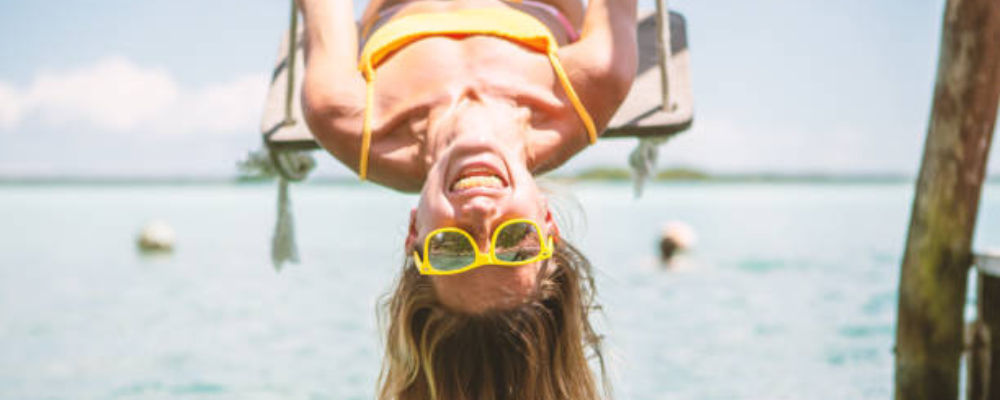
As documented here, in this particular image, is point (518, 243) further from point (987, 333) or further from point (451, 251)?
point (987, 333)

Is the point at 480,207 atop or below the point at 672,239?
atop

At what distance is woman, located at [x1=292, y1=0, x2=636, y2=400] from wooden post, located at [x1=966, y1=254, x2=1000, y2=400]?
8.35 ft

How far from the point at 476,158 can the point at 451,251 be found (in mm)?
207

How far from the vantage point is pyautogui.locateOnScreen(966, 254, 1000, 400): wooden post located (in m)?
3.87

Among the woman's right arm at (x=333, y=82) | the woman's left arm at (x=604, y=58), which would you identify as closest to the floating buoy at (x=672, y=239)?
the woman's left arm at (x=604, y=58)

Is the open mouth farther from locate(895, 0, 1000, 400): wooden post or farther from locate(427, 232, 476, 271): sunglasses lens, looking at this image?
locate(895, 0, 1000, 400): wooden post

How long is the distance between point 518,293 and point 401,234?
46cm

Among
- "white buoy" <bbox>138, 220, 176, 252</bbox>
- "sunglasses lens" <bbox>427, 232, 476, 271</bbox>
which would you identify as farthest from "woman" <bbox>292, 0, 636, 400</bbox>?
"white buoy" <bbox>138, 220, 176, 252</bbox>

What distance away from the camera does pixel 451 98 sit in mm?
2068

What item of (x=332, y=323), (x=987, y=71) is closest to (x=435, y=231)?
(x=987, y=71)

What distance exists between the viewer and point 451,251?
1759 mm

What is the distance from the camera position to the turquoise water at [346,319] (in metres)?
7.30

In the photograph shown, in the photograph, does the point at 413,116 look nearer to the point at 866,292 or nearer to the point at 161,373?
the point at 161,373

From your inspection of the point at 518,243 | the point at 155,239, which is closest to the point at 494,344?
the point at 518,243
